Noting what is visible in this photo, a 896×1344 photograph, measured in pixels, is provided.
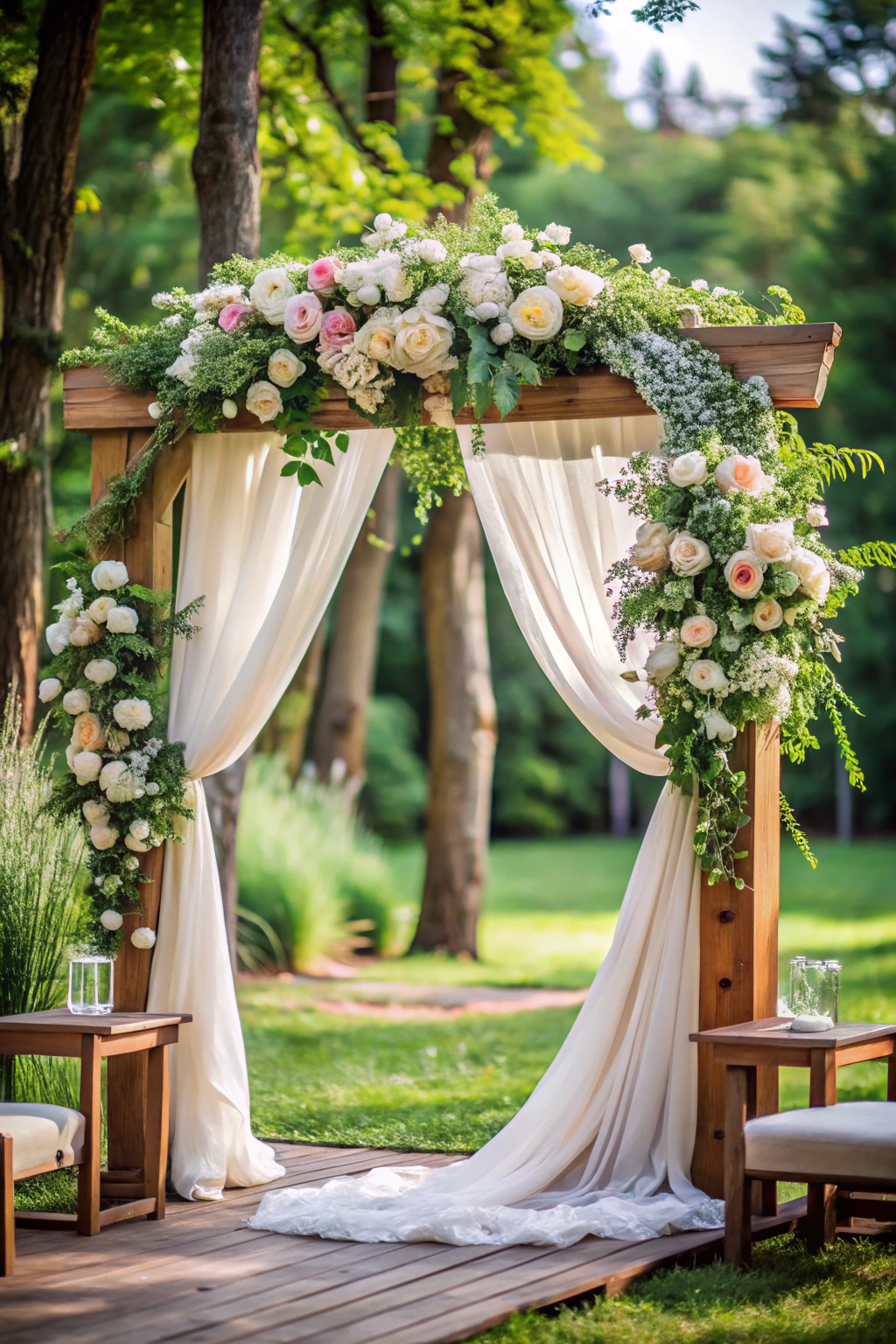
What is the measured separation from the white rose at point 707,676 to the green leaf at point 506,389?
902 millimetres

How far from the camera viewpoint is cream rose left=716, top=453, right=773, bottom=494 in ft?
13.8

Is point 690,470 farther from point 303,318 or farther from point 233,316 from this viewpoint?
point 233,316

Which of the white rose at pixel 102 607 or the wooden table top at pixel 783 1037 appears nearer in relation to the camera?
the wooden table top at pixel 783 1037

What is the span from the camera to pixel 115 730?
482 cm

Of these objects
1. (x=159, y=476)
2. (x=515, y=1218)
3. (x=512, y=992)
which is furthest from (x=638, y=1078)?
(x=512, y=992)

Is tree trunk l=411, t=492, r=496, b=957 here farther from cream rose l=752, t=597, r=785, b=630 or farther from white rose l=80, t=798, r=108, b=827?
cream rose l=752, t=597, r=785, b=630

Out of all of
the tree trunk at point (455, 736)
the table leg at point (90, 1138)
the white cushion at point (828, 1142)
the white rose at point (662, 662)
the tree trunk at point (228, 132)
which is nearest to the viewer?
the white cushion at point (828, 1142)

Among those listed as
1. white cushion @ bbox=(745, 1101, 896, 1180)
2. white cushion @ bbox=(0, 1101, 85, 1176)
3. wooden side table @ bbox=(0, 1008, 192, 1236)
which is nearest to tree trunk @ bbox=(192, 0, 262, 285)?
wooden side table @ bbox=(0, 1008, 192, 1236)

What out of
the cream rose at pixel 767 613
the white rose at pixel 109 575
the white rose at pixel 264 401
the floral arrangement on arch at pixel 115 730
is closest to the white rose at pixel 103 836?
the floral arrangement on arch at pixel 115 730

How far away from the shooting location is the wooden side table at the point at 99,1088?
13.5 ft

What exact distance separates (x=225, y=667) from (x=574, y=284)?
1.60 m

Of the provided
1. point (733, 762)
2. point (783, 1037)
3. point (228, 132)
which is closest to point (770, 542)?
point (733, 762)

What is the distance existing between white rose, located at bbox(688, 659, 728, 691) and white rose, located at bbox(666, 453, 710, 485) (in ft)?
1.63

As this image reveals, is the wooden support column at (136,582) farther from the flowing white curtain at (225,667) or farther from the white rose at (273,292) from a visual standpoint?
the white rose at (273,292)
